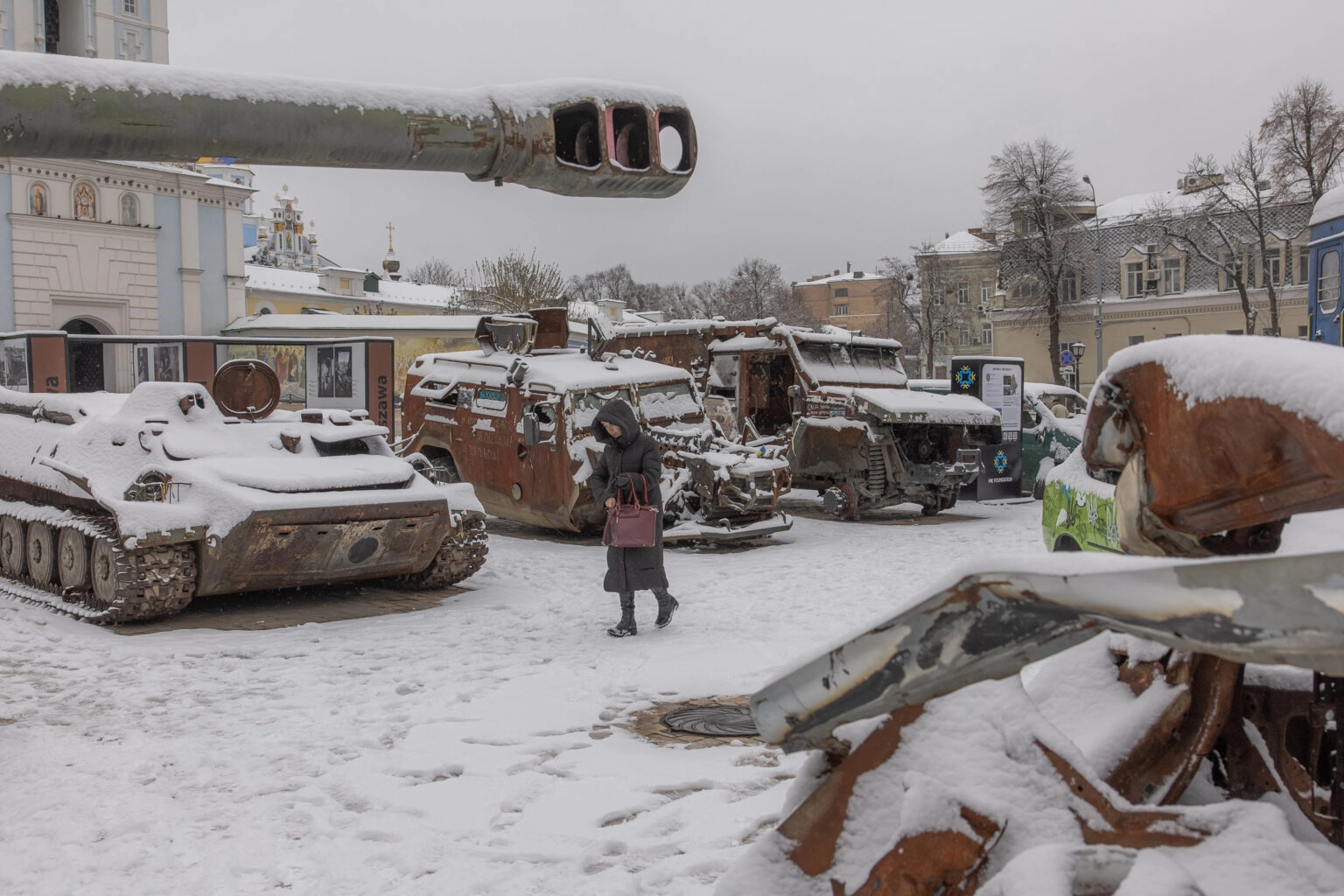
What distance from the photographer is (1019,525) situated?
13977mm

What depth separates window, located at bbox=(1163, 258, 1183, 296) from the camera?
4378 cm

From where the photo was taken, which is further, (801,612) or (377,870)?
(801,612)

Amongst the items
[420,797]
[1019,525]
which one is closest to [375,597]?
[420,797]

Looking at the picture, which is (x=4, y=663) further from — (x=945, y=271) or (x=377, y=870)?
(x=945, y=271)

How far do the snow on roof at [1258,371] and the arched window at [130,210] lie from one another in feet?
122

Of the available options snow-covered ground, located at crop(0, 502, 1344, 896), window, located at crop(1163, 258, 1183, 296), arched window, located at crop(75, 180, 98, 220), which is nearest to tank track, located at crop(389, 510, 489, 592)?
snow-covered ground, located at crop(0, 502, 1344, 896)

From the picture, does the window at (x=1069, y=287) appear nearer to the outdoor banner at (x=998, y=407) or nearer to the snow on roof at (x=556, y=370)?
the outdoor banner at (x=998, y=407)

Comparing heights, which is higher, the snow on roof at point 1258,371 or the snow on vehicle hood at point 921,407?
the snow on roof at point 1258,371

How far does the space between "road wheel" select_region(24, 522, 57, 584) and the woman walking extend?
4.06 metres

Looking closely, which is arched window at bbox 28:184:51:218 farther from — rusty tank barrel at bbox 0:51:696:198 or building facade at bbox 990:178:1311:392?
rusty tank barrel at bbox 0:51:696:198

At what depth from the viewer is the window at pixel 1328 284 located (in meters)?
10.6

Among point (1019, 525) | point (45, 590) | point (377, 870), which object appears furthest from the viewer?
point (1019, 525)

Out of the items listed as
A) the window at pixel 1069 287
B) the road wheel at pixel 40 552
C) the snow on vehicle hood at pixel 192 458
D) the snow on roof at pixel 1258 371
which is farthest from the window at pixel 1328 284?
the window at pixel 1069 287

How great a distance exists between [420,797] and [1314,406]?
390 centimetres
